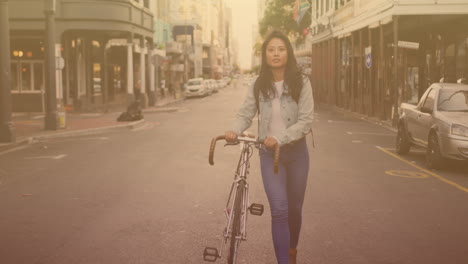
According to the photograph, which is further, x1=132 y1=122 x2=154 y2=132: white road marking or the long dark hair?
x1=132 y1=122 x2=154 y2=132: white road marking

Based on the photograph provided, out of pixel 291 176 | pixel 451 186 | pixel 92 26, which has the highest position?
pixel 92 26

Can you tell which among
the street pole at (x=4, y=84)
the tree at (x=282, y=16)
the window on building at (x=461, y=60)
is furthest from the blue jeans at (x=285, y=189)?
the tree at (x=282, y=16)

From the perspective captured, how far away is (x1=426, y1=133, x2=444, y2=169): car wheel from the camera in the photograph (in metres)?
12.8

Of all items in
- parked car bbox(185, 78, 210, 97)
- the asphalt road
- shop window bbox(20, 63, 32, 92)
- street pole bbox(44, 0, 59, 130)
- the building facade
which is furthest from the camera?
parked car bbox(185, 78, 210, 97)

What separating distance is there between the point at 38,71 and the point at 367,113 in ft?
55.1

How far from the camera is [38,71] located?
3534 centimetres

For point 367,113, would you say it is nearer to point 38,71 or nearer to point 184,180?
point 38,71

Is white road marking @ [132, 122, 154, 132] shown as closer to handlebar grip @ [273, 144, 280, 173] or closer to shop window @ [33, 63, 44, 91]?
shop window @ [33, 63, 44, 91]

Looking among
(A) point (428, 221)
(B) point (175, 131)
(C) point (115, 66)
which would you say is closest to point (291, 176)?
(A) point (428, 221)

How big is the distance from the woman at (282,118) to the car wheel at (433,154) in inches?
311

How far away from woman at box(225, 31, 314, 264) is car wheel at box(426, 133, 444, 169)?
311 inches

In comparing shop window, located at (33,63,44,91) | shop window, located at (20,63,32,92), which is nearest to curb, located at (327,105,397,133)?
shop window, located at (33,63,44,91)

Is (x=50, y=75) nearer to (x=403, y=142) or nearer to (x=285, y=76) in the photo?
(x=403, y=142)

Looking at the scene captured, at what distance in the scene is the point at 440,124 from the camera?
42.1ft
